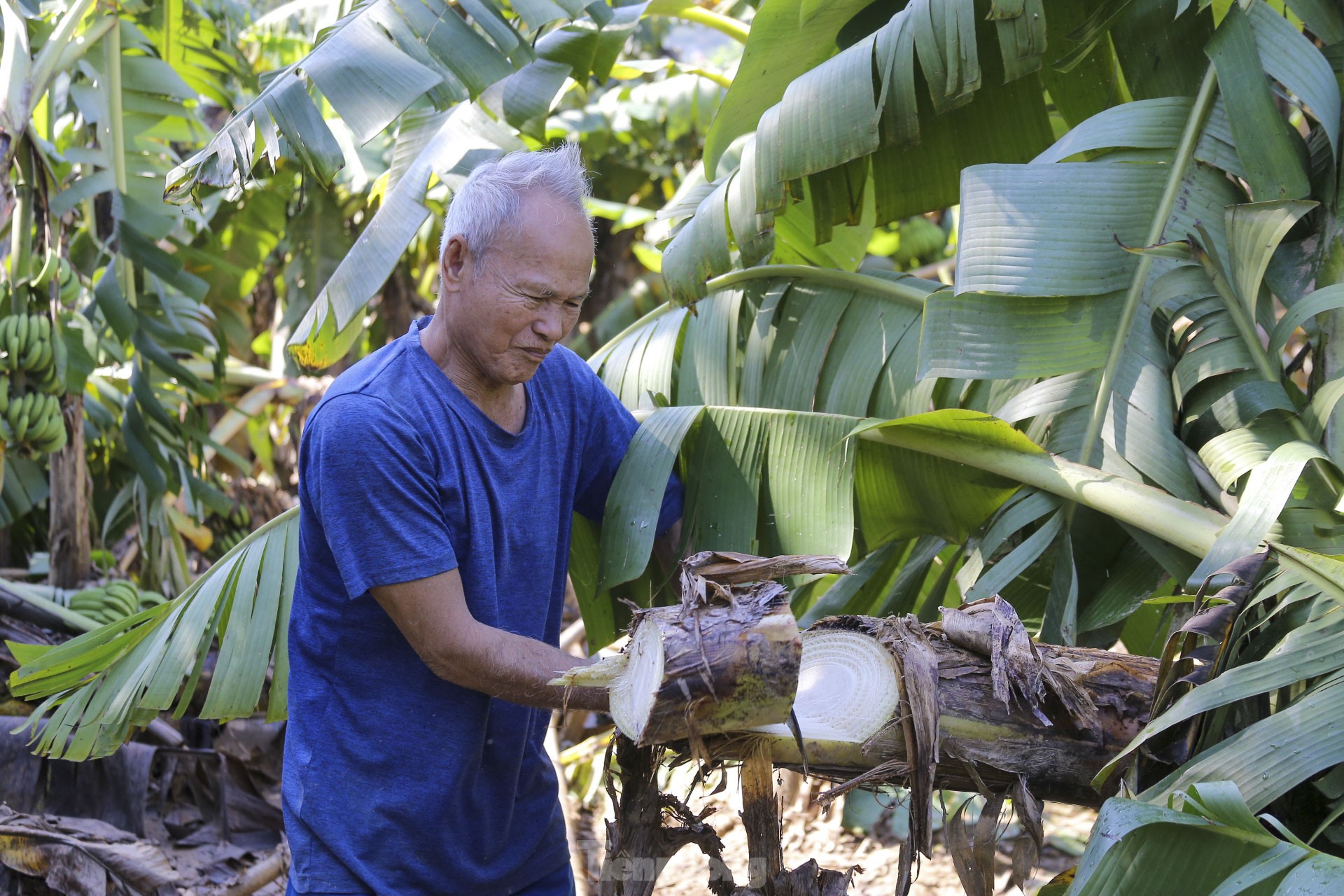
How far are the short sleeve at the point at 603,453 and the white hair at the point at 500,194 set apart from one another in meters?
0.39

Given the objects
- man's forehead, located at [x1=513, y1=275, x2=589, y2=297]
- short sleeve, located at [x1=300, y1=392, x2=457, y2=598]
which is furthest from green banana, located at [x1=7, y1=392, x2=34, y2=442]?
man's forehead, located at [x1=513, y1=275, x2=589, y2=297]

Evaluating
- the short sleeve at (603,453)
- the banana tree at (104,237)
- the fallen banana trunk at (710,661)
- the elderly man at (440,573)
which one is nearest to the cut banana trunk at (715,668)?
the fallen banana trunk at (710,661)

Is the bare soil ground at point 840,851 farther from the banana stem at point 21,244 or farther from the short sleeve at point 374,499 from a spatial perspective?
the banana stem at point 21,244

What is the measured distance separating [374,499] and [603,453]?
0.61m

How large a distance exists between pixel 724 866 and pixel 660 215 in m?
1.72

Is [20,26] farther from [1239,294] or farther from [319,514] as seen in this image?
[1239,294]

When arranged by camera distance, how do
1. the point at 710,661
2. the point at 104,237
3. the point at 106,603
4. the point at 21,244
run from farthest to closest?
the point at 104,237 < the point at 106,603 < the point at 21,244 < the point at 710,661

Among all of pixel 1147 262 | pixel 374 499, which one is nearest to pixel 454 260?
pixel 374 499

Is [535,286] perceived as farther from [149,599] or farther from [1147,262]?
[149,599]

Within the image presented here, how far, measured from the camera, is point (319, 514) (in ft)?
5.28

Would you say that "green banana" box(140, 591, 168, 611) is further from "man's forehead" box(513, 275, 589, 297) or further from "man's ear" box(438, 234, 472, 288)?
"man's forehead" box(513, 275, 589, 297)

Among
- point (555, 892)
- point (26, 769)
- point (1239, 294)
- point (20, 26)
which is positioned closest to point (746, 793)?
point (555, 892)

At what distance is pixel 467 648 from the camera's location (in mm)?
1570

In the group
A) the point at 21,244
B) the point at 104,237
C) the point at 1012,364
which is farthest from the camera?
the point at 104,237
